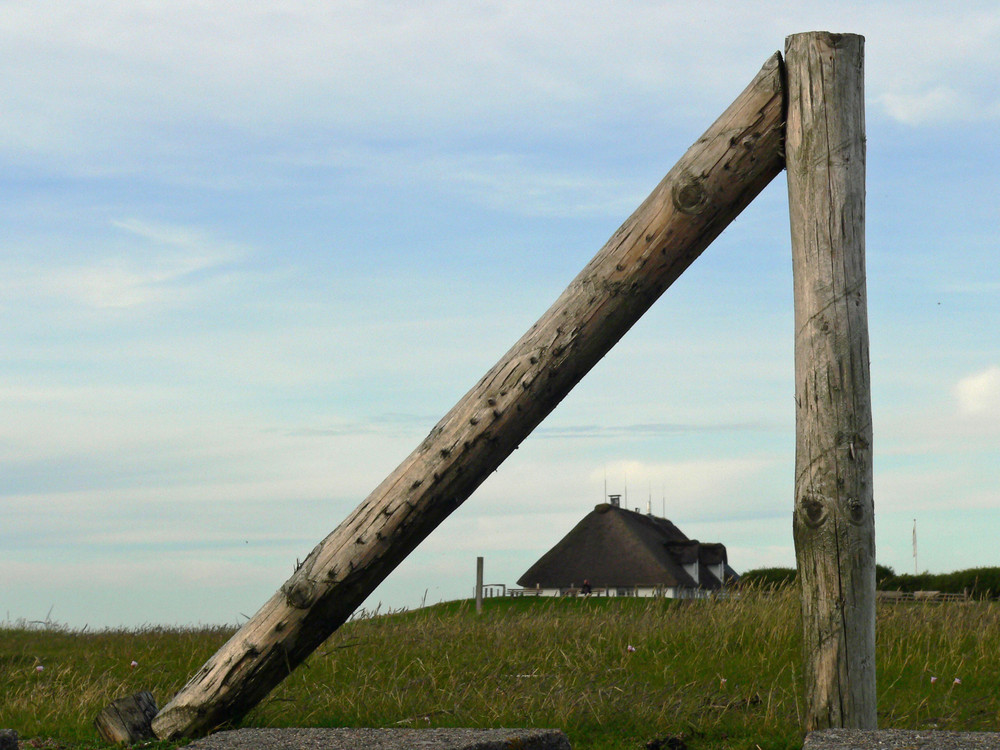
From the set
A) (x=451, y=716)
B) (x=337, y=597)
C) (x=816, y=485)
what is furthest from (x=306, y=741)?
(x=816, y=485)

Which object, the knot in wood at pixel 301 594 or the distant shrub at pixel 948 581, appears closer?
the knot in wood at pixel 301 594

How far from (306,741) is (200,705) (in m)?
1.04

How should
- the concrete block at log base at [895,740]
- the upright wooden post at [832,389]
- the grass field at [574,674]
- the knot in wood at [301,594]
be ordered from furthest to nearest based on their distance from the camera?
1. the grass field at [574,674]
2. the knot in wood at [301,594]
3. the upright wooden post at [832,389]
4. the concrete block at log base at [895,740]

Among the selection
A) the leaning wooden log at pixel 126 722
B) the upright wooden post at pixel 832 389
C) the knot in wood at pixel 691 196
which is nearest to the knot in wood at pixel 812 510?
the upright wooden post at pixel 832 389

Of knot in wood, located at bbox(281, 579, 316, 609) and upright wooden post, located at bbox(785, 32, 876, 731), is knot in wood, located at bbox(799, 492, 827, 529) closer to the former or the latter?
upright wooden post, located at bbox(785, 32, 876, 731)

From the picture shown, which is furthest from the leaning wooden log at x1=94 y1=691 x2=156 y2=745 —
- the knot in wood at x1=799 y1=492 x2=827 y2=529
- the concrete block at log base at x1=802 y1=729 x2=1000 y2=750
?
the knot in wood at x1=799 y1=492 x2=827 y2=529

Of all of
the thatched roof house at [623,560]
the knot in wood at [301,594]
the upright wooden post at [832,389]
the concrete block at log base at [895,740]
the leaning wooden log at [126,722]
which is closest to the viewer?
the concrete block at log base at [895,740]

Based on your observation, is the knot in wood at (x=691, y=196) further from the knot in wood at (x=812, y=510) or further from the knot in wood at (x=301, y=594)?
the knot in wood at (x=301, y=594)

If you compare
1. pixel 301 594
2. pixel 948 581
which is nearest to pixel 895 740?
pixel 301 594

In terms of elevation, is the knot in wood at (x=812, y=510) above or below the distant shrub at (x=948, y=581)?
above

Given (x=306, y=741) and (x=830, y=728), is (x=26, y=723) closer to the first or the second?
(x=306, y=741)

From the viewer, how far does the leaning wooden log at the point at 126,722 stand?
5168 mm

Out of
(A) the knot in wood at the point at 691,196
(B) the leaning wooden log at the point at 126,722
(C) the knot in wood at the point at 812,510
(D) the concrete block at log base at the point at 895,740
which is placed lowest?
(B) the leaning wooden log at the point at 126,722

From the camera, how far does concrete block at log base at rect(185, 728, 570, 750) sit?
4227 millimetres
